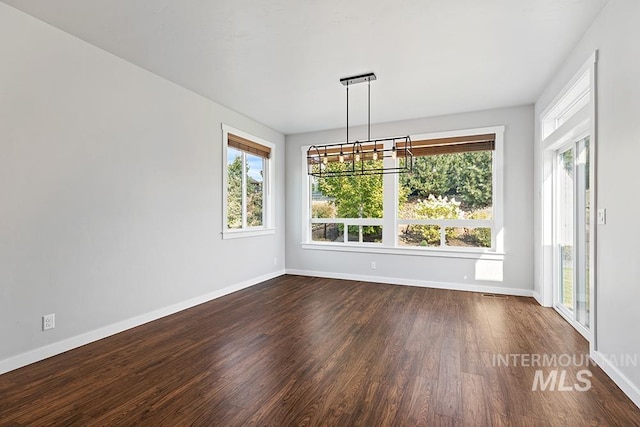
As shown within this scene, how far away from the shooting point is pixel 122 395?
2164 mm

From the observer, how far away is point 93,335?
3.06 meters

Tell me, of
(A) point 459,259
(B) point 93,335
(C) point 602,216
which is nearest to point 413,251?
(A) point 459,259

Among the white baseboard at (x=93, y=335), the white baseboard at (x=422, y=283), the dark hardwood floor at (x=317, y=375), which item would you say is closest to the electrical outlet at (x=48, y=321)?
the white baseboard at (x=93, y=335)

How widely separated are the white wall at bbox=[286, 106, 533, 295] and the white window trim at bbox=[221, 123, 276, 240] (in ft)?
1.70

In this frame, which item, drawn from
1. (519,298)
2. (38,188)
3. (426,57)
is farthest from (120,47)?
(519,298)

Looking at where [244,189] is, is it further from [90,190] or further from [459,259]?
[459,259]

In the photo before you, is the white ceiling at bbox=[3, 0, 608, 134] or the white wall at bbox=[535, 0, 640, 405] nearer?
the white wall at bbox=[535, 0, 640, 405]

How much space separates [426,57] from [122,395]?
3.85m

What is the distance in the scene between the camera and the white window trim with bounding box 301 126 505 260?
4820 mm

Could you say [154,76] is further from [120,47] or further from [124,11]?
[124,11]

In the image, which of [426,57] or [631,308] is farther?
[426,57]

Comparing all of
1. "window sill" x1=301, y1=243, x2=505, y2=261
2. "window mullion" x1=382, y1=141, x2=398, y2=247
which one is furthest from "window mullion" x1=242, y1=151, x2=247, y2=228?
"window mullion" x1=382, y1=141, x2=398, y2=247

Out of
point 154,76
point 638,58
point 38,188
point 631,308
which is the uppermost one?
point 154,76
